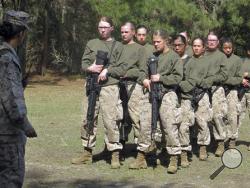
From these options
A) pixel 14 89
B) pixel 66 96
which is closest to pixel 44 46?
pixel 66 96

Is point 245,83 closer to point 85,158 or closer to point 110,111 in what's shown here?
point 110,111

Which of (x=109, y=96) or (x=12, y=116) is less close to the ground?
(x=12, y=116)

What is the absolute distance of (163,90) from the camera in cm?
863

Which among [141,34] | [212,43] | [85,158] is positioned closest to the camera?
[85,158]

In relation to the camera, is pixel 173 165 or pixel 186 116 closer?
pixel 173 165

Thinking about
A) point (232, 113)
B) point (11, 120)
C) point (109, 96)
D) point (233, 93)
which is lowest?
point (232, 113)

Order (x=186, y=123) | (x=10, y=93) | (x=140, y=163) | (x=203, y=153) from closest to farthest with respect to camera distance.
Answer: (x=10, y=93) → (x=140, y=163) → (x=186, y=123) → (x=203, y=153)

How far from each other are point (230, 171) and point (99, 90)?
2.31 m

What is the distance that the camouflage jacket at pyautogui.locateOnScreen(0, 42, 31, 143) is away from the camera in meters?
4.88

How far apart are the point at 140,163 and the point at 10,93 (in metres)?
4.28

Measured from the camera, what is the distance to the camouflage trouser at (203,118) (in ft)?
31.5

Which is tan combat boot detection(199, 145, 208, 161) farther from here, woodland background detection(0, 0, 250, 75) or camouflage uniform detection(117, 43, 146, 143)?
woodland background detection(0, 0, 250, 75)

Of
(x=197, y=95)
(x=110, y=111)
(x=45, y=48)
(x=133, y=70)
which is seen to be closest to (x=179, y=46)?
(x=133, y=70)

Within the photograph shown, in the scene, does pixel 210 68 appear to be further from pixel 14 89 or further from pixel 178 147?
pixel 14 89
